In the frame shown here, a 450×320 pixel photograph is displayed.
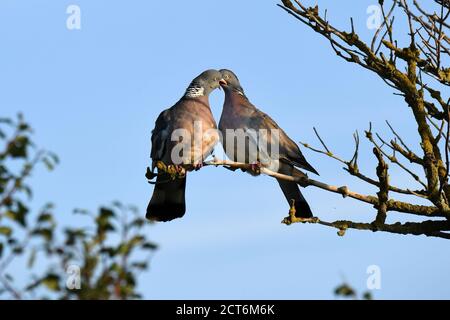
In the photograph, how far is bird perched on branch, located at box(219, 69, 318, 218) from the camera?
6.78m

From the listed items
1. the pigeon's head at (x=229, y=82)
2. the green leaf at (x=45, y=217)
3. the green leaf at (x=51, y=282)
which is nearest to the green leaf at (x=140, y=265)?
the green leaf at (x=51, y=282)

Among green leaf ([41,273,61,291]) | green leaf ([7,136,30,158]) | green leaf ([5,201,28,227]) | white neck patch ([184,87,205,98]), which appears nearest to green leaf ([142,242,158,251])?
green leaf ([41,273,61,291])

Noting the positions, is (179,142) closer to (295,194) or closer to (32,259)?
(295,194)

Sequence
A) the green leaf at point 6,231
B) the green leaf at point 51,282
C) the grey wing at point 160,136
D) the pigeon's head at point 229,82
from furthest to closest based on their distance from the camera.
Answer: the pigeon's head at point 229,82
the grey wing at point 160,136
the green leaf at point 6,231
the green leaf at point 51,282

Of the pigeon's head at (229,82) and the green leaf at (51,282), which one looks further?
the pigeon's head at (229,82)

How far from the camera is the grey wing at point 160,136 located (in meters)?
6.90

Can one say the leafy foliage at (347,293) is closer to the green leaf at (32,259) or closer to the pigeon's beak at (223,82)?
the green leaf at (32,259)

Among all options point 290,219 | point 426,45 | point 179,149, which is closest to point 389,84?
point 426,45

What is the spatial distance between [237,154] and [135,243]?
9.38ft

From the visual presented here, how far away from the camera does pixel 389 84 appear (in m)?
5.24

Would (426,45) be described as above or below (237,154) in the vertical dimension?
above
